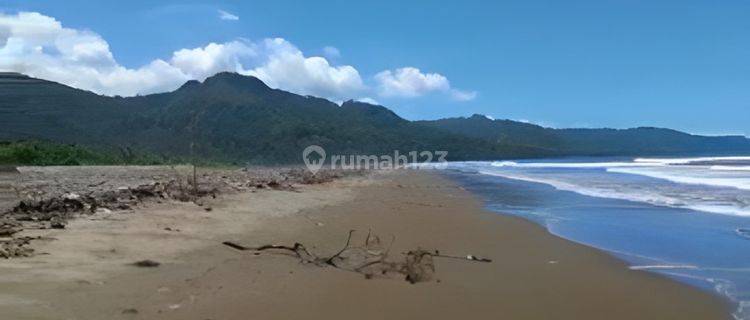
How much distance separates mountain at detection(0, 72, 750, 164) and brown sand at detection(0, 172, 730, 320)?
2252cm

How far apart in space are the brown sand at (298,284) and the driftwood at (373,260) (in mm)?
164

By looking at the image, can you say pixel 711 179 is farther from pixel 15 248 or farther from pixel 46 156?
pixel 46 156

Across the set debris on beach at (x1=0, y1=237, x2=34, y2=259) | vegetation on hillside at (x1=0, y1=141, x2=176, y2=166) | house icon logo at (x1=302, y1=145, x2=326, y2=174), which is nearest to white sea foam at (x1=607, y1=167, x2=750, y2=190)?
debris on beach at (x1=0, y1=237, x2=34, y2=259)

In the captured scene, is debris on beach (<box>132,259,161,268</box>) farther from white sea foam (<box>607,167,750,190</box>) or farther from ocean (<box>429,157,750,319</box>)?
white sea foam (<box>607,167,750,190</box>)

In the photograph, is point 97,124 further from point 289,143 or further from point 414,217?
point 414,217

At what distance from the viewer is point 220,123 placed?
91.2 m

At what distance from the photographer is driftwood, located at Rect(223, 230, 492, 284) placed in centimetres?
645

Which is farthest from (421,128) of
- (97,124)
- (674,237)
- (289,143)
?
(674,237)

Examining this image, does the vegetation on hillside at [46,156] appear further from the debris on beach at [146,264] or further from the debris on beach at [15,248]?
the debris on beach at [146,264]

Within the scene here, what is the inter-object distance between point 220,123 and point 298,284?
88453mm

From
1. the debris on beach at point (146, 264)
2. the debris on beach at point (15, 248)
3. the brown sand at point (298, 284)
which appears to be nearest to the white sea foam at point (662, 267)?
the brown sand at point (298, 284)

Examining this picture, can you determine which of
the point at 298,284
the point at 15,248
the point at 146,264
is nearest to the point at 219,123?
the point at 15,248

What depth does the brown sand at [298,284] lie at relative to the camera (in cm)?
488

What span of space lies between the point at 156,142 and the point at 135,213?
59.8m
